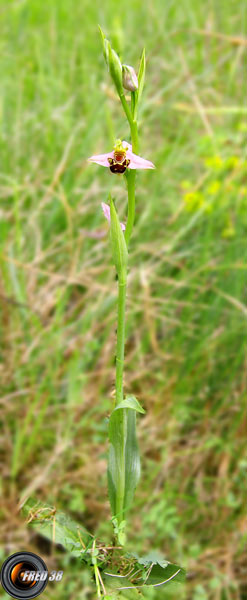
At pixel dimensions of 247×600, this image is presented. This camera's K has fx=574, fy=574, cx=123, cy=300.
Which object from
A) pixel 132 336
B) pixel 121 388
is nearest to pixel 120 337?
pixel 121 388

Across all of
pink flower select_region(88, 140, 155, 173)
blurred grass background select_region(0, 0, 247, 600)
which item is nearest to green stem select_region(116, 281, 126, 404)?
pink flower select_region(88, 140, 155, 173)

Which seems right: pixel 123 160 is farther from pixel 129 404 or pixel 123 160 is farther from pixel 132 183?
pixel 129 404

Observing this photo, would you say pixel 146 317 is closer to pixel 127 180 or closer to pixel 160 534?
pixel 160 534

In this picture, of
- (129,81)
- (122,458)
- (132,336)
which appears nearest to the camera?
(129,81)

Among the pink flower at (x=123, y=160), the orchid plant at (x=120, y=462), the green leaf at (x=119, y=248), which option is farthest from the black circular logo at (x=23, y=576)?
the pink flower at (x=123, y=160)

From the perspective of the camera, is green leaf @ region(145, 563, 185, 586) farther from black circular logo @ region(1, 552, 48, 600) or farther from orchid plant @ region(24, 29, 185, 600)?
black circular logo @ region(1, 552, 48, 600)
